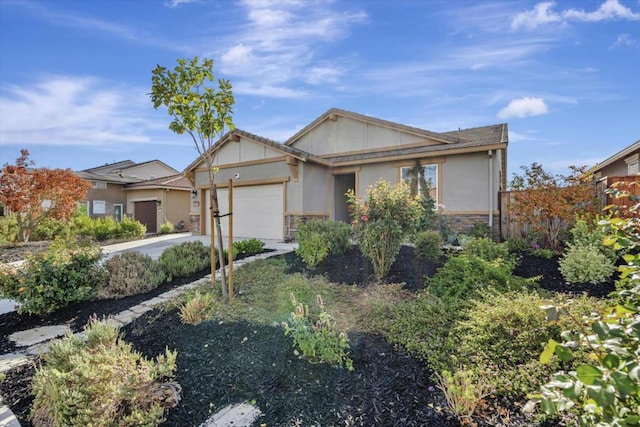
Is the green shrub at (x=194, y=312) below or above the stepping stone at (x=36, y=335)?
above

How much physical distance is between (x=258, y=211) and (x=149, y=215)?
11.0m

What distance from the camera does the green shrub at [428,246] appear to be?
5918 mm

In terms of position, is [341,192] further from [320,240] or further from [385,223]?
[385,223]

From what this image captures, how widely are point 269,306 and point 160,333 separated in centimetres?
124

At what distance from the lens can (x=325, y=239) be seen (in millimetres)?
6004

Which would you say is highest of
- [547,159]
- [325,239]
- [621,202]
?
[547,159]

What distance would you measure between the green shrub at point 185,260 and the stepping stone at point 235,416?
4010 millimetres

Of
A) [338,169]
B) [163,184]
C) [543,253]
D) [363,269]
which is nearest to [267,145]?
[338,169]

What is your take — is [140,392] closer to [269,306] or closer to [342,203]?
[269,306]

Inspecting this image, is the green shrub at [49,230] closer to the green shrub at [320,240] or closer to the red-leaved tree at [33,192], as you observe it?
the red-leaved tree at [33,192]

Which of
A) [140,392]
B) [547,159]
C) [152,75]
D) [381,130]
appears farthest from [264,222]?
[140,392]

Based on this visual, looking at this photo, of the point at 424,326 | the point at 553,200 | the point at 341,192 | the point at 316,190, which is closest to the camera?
the point at 424,326

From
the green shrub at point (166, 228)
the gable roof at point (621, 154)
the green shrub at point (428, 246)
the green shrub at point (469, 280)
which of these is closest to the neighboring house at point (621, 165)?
the gable roof at point (621, 154)

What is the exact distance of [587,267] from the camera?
476cm
